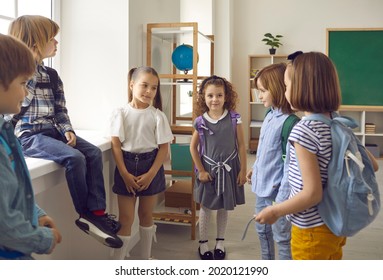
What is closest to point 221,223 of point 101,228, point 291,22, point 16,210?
point 101,228

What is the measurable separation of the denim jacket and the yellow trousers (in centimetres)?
73

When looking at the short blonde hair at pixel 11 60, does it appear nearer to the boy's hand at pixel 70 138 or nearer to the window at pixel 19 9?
the boy's hand at pixel 70 138

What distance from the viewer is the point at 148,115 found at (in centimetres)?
202

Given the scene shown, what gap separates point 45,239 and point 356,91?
5488mm

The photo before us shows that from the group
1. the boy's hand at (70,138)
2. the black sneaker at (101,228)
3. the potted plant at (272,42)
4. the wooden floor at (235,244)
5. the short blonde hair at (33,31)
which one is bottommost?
the wooden floor at (235,244)

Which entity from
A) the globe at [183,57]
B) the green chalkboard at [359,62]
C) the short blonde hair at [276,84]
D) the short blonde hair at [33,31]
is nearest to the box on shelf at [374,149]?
the green chalkboard at [359,62]

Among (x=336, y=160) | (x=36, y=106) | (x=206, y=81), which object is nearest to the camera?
(x=336, y=160)

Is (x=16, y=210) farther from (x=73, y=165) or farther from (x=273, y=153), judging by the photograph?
(x=273, y=153)

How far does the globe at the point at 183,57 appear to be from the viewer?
2.67 metres

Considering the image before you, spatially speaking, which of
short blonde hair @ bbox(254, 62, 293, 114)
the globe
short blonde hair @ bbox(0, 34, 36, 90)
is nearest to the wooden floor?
short blonde hair @ bbox(254, 62, 293, 114)

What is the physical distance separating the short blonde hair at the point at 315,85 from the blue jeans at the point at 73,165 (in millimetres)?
860

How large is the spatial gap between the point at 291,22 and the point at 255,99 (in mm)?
1241

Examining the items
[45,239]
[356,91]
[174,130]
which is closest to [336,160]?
[45,239]
